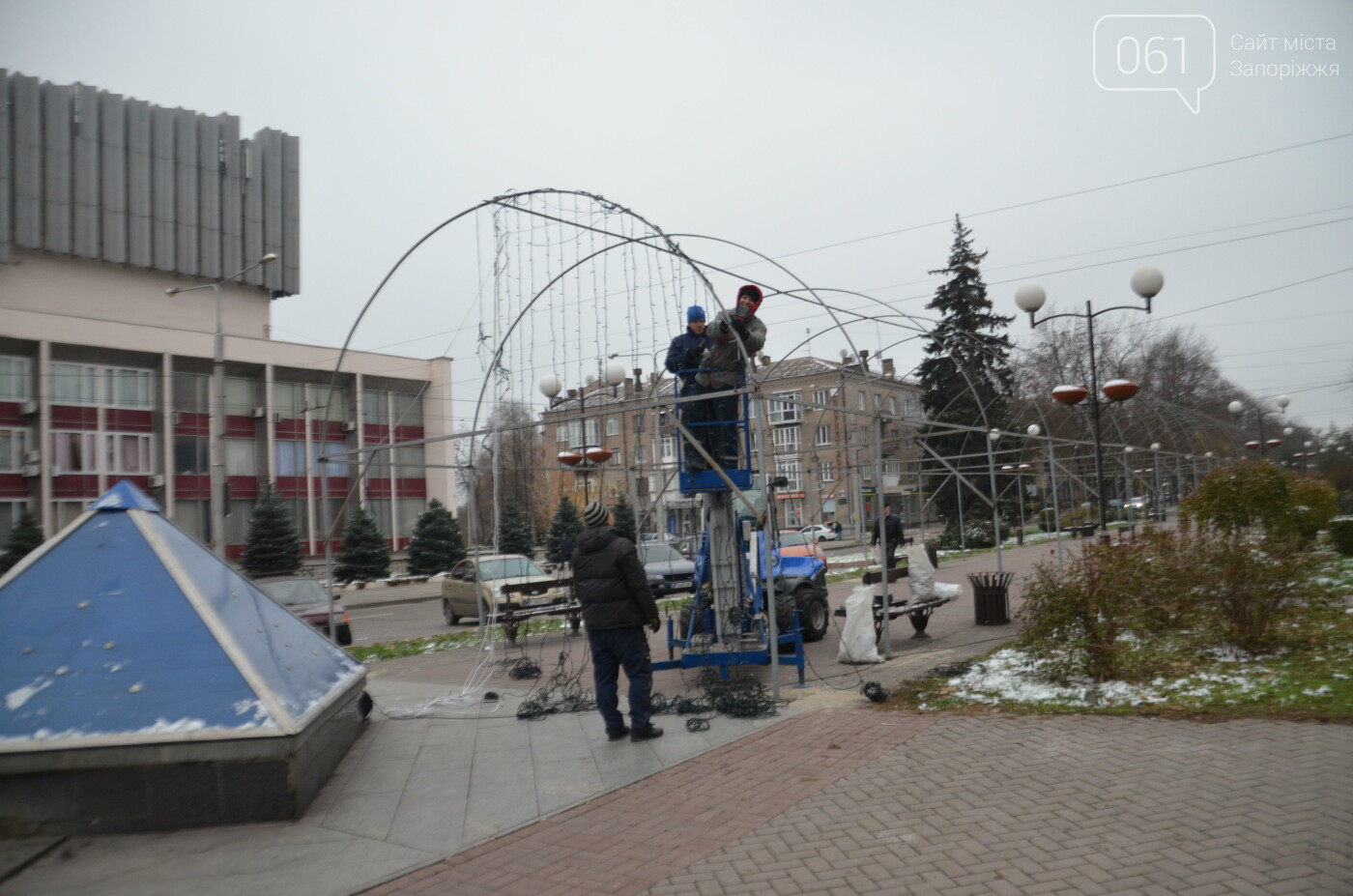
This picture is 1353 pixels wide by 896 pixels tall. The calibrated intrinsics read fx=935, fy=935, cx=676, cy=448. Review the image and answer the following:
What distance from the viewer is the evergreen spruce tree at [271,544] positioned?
37.1m

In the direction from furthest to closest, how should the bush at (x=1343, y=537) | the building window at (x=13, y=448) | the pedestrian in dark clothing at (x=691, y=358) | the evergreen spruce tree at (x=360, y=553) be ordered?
1. the evergreen spruce tree at (x=360, y=553)
2. the building window at (x=13, y=448)
3. the bush at (x=1343, y=537)
4. the pedestrian in dark clothing at (x=691, y=358)

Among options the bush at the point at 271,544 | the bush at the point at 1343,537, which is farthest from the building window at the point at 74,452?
the bush at the point at 1343,537

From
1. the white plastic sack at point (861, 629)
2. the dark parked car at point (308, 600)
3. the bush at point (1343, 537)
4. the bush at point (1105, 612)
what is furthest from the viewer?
the dark parked car at point (308, 600)

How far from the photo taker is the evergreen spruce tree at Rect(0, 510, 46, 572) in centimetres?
3200

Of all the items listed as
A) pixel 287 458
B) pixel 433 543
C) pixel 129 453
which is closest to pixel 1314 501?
pixel 433 543

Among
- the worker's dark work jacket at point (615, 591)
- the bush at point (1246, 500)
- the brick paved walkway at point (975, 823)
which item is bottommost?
the brick paved walkway at point (975, 823)

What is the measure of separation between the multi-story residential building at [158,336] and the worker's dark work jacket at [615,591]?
90.8 feet

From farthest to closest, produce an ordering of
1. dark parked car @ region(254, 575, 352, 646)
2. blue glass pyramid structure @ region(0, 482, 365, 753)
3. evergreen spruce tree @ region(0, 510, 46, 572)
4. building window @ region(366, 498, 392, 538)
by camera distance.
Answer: building window @ region(366, 498, 392, 538) < evergreen spruce tree @ region(0, 510, 46, 572) < dark parked car @ region(254, 575, 352, 646) < blue glass pyramid structure @ region(0, 482, 365, 753)

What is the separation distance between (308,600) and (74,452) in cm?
2666

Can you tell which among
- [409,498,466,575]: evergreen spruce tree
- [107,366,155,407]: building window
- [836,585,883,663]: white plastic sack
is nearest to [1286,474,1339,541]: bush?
[836,585,883,663]: white plastic sack

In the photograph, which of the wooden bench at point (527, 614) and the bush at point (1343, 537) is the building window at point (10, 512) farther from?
the bush at point (1343, 537)

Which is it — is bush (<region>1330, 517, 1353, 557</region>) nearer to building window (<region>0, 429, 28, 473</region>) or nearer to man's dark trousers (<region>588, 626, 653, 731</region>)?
man's dark trousers (<region>588, 626, 653, 731</region>)

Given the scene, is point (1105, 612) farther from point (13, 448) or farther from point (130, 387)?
point (13, 448)

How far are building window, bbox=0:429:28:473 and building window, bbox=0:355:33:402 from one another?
4.57 feet
